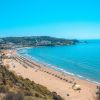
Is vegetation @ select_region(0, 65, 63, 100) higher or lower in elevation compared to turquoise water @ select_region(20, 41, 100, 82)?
higher

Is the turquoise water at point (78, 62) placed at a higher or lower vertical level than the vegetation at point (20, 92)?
lower

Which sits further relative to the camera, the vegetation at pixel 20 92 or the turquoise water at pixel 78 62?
the turquoise water at pixel 78 62

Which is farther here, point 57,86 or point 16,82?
point 57,86

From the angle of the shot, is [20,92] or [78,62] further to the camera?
[78,62]

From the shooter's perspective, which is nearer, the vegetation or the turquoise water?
the vegetation

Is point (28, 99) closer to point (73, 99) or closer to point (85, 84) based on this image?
point (73, 99)

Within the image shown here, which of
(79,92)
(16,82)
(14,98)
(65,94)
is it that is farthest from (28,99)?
(79,92)

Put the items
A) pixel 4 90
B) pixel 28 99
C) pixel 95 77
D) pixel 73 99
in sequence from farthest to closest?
pixel 95 77 → pixel 73 99 → pixel 4 90 → pixel 28 99

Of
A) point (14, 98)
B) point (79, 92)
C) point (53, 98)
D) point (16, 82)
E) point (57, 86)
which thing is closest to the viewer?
point (14, 98)

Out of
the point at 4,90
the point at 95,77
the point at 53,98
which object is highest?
the point at 4,90

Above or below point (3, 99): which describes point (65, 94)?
below

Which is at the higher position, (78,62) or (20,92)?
(20,92)
